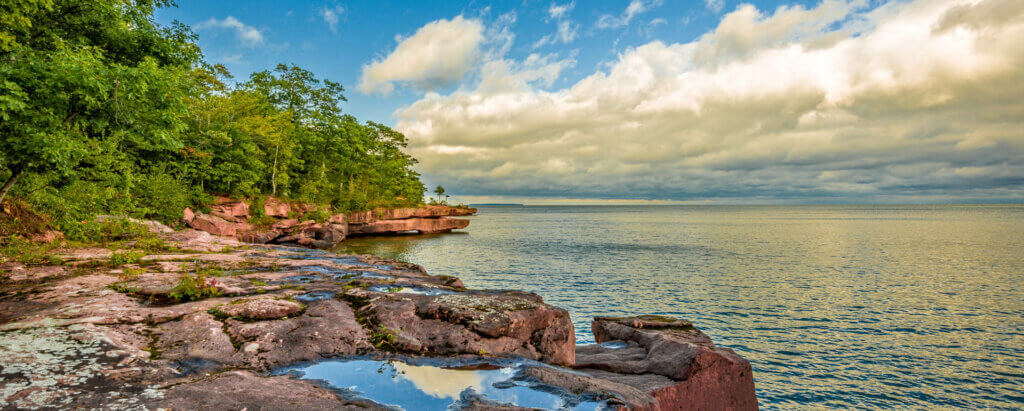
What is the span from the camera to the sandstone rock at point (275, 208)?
4411cm

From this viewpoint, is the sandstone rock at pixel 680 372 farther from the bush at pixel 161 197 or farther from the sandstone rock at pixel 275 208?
the sandstone rock at pixel 275 208

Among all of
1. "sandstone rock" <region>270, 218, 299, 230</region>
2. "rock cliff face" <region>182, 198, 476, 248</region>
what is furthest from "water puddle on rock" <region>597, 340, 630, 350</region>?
"sandstone rock" <region>270, 218, 299, 230</region>

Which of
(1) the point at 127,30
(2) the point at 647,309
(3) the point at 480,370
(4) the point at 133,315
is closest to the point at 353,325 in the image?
(3) the point at 480,370

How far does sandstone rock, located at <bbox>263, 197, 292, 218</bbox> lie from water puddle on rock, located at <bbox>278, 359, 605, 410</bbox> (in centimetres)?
4508

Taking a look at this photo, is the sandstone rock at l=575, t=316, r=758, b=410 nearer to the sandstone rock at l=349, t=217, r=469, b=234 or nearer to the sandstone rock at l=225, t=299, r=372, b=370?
the sandstone rock at l=225, t=299, r=372, b=370

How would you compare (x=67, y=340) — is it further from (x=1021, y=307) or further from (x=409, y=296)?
(x=1021, y=307)

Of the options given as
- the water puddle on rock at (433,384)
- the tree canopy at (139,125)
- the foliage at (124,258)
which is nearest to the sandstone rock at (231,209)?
the tree canopy at (139,125)

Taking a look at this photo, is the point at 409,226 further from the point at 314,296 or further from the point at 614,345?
the point at 614,345

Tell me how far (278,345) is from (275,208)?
4570cm

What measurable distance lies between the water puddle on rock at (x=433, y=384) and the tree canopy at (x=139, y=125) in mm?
8940

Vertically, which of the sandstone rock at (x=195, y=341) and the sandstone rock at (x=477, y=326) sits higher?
the sandstone rock at (x=195, y=341)

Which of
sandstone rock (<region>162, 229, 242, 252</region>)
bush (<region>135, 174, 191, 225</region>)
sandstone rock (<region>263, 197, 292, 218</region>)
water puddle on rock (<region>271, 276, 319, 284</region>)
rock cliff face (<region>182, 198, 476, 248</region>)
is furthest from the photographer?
sandstone rock (<region>263, 197, 292, 218</region>)

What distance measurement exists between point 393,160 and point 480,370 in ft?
245

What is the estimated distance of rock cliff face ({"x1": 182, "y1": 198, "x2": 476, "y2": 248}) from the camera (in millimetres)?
35312
